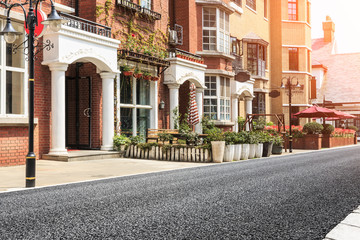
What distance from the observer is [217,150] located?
13.8 meters

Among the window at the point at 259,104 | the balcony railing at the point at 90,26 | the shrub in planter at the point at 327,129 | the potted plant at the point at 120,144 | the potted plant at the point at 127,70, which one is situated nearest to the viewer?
the balcony railing at the point at 90,26

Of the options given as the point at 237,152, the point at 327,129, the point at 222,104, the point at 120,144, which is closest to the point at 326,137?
the point at 327,129

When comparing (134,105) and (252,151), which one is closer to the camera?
(252,151)

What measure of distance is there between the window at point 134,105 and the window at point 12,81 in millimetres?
4829

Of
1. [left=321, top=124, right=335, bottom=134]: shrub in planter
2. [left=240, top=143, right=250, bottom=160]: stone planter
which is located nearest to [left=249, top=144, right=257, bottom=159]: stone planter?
[left=240, top=143, right=250, bottom=160]: stone planter

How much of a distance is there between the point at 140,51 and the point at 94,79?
2973 mm

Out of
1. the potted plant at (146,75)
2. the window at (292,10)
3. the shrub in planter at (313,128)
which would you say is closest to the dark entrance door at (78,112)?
the potted plant at (146,75)

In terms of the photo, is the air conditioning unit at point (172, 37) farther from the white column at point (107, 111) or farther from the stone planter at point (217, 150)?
the stone planter at point (217, 150)

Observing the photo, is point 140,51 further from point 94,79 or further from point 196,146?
point 196,146

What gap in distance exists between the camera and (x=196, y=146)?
1427 cm

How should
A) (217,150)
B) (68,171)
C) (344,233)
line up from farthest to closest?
(217,150) → (68,171) → (344,233)

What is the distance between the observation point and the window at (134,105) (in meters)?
17.0

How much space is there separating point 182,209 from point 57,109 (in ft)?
28.5

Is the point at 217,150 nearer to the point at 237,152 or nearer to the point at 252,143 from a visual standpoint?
the point at 237,152
